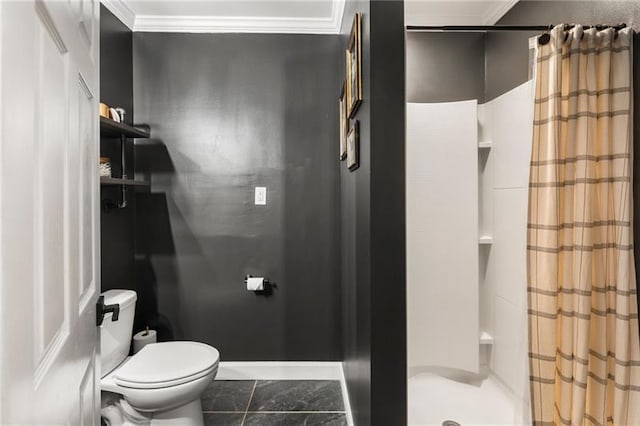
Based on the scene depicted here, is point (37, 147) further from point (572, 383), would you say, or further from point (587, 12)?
point (587, 12)

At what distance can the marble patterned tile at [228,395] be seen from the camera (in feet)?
7.26

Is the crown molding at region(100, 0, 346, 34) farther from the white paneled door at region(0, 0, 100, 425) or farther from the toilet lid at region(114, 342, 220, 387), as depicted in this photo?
the toilet lid at region(114, 342, 220, 387)

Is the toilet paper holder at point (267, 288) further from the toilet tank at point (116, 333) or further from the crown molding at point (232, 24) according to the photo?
the crown molding at point (232, 24)

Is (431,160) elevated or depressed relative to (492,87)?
depressed

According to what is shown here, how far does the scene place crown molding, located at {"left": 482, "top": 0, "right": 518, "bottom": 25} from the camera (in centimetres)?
216

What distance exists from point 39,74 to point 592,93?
1682mm

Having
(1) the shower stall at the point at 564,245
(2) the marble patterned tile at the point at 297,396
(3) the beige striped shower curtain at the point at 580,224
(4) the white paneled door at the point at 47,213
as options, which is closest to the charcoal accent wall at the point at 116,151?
(2) the marble patterned tile at the point at 297,396

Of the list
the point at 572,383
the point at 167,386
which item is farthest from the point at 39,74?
the point at 572,383

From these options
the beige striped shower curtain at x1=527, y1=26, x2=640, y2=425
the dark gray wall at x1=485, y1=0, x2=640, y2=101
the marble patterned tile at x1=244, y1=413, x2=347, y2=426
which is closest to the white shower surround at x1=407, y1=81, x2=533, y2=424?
the dark gray wall at x1=485, y1=0, x2=640, y2=101

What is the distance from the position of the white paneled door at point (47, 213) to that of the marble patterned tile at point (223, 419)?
1.32 m

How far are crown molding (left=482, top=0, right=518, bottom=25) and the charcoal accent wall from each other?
235 cm

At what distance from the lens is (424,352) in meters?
2.27

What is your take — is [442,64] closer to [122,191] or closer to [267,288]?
[267,288]

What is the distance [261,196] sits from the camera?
102 inches
